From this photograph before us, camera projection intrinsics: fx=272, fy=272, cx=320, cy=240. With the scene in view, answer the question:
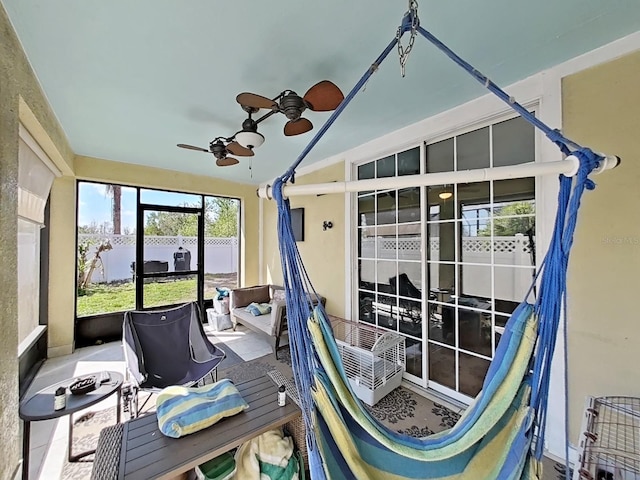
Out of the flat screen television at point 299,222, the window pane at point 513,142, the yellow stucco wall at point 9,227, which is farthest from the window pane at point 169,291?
the window pane at point 513,142

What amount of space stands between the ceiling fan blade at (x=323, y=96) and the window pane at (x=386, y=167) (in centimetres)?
139

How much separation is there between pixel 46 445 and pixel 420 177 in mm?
3014

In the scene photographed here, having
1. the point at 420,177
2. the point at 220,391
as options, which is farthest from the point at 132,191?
the point at 420,177

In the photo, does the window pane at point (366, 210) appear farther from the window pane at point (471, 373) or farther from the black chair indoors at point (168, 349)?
the black chair indoors at point (168, 349)

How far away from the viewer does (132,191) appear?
13.9 ft

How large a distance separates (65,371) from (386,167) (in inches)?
168

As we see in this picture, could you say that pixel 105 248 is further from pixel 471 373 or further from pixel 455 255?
pixel 471 373

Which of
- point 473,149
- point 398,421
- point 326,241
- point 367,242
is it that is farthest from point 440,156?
point 398,421

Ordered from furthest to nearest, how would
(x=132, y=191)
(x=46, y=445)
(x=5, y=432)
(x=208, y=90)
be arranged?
(x=132, y=191) → (x=208, y=90) → (x=46, y=445) → (x=5, y=432)

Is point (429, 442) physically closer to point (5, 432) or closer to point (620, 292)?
point (620, 292)

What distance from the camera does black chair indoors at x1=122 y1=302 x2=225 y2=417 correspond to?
2307mm

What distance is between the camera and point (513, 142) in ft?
6.91

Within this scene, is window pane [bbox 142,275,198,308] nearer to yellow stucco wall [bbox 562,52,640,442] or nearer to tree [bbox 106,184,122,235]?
tree [bbox 106,184,122,235]

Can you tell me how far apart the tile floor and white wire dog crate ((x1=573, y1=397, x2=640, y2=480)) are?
299cm
